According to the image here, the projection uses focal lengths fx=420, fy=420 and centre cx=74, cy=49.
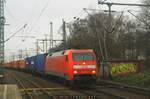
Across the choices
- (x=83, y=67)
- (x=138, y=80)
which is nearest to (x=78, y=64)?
(x=83, y=67)

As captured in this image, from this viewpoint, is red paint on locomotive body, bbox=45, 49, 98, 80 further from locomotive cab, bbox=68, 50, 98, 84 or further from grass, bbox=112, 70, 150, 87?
grass, bbox=112, 70, 150, 87

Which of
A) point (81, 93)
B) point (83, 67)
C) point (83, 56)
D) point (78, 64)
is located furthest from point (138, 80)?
point (81, 93)

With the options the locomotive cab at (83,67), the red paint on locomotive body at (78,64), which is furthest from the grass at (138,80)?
the red paint on locomotive body at (78,64)

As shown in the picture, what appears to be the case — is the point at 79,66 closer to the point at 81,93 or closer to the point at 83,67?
the point at 83,67

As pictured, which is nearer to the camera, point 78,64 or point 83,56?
point 78,64

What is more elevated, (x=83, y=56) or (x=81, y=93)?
(x=83, y=56)

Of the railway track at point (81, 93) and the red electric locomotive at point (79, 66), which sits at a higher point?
the red electric locomotive at point (79, 66)

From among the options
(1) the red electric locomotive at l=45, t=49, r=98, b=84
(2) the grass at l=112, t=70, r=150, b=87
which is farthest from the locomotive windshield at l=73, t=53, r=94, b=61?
(2) the grass at l=112, t=70, r=150, b=87

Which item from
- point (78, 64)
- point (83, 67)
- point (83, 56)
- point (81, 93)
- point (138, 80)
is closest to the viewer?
point (81, 93)

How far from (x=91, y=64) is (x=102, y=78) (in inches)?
466

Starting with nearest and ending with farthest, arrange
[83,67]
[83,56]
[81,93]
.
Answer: [81,93] < [83,67] < [83,56]

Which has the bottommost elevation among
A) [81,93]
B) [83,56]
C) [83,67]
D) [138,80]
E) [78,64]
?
[81,93]

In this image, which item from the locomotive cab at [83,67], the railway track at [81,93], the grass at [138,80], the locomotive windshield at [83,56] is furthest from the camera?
the grass at [138,80]

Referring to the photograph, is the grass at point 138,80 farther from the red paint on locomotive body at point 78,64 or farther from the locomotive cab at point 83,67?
the red paint on locomotive body at point 78,64
